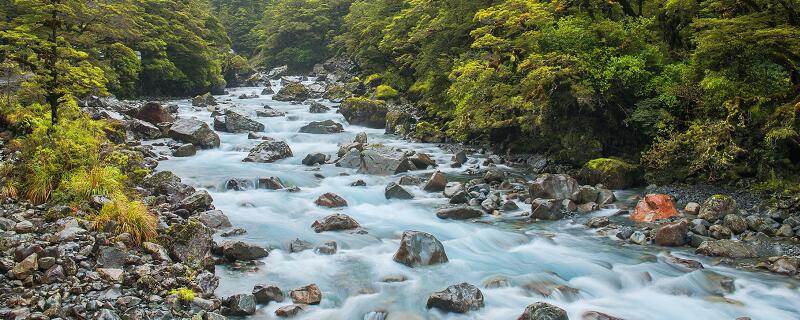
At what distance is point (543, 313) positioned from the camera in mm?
7301

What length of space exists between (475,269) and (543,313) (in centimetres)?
285

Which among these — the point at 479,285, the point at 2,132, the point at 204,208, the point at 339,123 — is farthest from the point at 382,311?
the point at 339,123

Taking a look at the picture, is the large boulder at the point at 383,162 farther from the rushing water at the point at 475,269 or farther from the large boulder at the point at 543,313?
the large boulder at the point at 543,313

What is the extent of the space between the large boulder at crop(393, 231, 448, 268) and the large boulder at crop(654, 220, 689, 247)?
453cm

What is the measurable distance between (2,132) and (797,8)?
18446 millimetres

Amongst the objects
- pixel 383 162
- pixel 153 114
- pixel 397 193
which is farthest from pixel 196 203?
pixel 153 114

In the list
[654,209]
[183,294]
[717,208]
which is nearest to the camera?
[183,294]

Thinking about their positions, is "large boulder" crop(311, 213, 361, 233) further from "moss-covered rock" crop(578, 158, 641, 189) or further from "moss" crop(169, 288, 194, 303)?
"moss-covered rock" crop(578, 158, 641, 189)

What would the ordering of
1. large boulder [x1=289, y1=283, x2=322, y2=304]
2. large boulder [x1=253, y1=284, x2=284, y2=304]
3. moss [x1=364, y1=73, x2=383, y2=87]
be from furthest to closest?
1. moss [x1=364, y1=73, x2=383, y2=87]
2. large boulder [x1=289, y1=283, x2=322, y2=304]
3. large boulder [x1=253, y1=284, x2=284, y2=304]

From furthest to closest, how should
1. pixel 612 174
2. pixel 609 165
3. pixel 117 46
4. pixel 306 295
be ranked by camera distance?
pixel 117 46 < pixel 609 165 < pixel 612 174 < pixel 306 295

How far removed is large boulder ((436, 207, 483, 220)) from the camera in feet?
42.8

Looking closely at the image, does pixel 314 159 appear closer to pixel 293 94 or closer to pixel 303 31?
pixel 293 94

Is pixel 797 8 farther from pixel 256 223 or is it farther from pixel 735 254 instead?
pixel 256 223

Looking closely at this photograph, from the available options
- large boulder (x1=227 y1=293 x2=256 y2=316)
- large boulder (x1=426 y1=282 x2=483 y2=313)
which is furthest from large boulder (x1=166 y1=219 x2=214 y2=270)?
large boulder (x1=426 y1=282 x2=483 y2=313)
